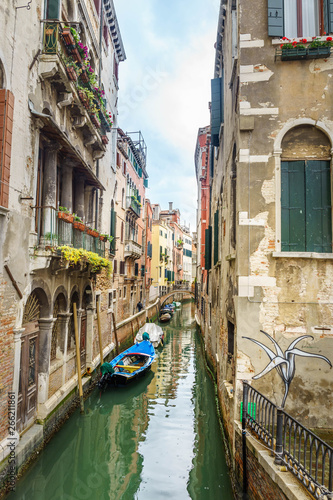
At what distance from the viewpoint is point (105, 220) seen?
46.3ft

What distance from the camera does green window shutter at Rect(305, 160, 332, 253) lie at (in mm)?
5906

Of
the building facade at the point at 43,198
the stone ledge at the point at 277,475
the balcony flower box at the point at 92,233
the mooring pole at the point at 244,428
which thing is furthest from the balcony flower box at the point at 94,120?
the stone ledge at the point at 277,475

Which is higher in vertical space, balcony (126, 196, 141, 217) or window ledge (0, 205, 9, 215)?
balcony (126, 196, 141, 217)

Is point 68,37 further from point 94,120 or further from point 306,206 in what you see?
point 306,206

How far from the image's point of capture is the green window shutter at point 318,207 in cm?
591

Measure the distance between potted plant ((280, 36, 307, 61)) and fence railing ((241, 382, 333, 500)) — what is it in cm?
514

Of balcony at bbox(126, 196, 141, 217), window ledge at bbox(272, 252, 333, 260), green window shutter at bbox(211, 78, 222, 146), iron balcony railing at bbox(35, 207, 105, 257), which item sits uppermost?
green window shutter at bbox(211, 78, 222, 146)

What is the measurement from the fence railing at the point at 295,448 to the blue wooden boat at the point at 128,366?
6128mm

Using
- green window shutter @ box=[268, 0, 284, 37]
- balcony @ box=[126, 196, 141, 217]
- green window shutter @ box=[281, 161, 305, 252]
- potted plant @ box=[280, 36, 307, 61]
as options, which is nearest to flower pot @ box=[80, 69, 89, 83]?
green window shutter @ box=[268, 0, 284, 37]

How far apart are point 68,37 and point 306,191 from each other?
5.89 m

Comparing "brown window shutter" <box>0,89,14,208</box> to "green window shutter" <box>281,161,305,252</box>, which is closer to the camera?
"brown window shutter" <box>0,89,14,208</box>

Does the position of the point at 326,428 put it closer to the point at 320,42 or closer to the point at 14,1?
the point at 320,42

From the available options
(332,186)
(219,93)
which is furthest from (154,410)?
(219,93)

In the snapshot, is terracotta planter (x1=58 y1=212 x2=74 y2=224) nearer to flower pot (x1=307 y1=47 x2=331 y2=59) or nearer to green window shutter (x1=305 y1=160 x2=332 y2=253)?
green window shutter (x1=305 y1=160 x2=332 y2=253)
